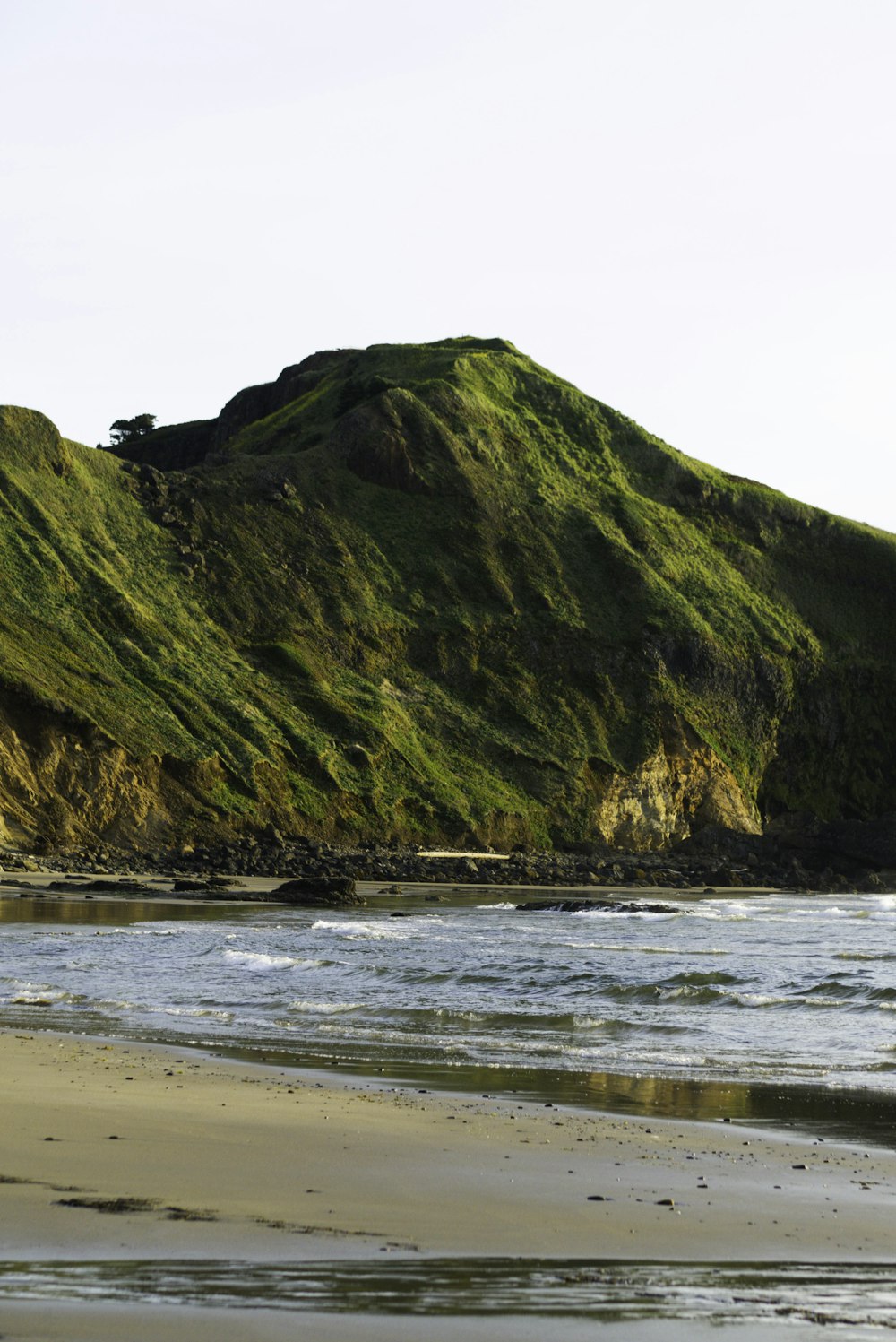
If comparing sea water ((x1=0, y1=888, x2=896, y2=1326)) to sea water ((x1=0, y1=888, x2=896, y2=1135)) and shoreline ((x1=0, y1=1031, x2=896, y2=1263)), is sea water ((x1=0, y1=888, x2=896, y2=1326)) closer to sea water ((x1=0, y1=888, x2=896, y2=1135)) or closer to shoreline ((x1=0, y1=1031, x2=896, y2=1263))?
sea water ((x1=0, y1=888, x2=896, y2=1135))

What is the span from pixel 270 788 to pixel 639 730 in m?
24.7

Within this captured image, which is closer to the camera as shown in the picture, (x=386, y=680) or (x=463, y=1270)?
(x=463, y=1270)

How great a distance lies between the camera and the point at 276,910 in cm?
3525

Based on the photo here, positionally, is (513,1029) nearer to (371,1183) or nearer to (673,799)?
(371,1183)

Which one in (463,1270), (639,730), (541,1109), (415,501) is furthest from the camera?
(415,501)

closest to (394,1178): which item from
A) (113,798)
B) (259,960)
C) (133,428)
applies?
(259,960)

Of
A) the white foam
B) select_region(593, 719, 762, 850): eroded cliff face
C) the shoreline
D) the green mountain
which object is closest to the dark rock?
the green mountain

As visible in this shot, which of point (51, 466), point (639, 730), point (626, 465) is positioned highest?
point (626, 465)

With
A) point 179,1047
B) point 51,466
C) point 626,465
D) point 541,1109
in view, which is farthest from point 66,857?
point 626,465

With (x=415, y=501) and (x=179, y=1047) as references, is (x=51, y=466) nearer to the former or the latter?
(x=415, y=501)

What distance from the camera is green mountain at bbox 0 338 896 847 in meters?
58.4

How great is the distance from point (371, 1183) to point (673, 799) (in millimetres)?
69798

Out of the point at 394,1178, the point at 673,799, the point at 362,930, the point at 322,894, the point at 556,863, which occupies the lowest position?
the point at 556,863

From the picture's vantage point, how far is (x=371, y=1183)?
26.1 ft
